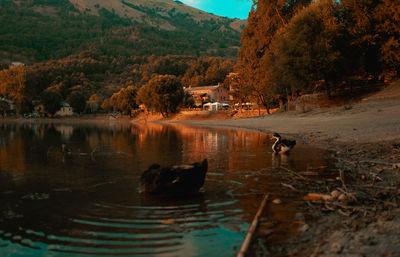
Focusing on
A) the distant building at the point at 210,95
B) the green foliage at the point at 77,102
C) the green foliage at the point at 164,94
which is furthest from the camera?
the green foliage at the point at 77,102

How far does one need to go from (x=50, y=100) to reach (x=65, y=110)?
50.7 ft

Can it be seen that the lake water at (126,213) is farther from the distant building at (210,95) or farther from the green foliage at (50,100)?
the green foliage at (50,100)

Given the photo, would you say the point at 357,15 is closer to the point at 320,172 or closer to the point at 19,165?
the point at 320,172

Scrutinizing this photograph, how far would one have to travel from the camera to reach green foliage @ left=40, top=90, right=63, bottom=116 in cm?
13975

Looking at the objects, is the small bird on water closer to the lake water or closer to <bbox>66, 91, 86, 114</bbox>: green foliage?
the lake water

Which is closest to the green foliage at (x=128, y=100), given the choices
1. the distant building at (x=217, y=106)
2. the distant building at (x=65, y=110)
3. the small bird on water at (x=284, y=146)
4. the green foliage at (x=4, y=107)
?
the distant building at (x=217, y=106)

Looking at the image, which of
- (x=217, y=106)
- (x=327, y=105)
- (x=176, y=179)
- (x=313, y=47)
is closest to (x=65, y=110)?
(x=217, y=106)

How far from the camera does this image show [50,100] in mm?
140250

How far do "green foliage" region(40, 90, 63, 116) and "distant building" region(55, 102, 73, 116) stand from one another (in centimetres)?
869

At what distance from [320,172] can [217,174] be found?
145 inches

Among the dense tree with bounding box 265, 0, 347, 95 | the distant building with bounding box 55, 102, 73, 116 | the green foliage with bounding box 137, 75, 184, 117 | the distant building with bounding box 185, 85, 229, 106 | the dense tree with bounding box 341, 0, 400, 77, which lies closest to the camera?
the dense tree with bounding box 341, 0, 400, 77

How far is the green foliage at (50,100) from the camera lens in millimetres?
139750

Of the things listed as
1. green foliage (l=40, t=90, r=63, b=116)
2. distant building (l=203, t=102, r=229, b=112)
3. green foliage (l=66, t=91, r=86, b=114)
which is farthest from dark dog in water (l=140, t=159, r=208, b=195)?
green foliage (l=66, t=91, r=86, b=114)

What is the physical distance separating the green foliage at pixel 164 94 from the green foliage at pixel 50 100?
2588 inches
